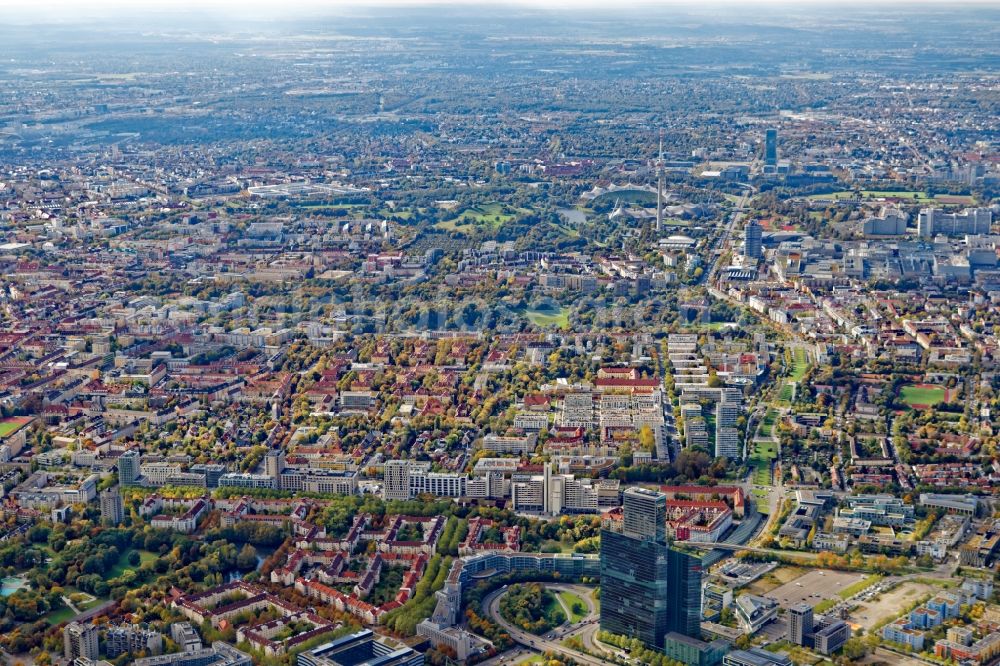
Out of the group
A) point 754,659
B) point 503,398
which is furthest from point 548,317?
point 754,659

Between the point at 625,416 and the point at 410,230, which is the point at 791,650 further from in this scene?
the point at 410,230

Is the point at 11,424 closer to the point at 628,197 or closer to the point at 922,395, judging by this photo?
the point at 922,395

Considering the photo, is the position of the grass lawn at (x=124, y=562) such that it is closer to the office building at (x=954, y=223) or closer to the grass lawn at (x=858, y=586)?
the grass lawn at (x=858, y=586)

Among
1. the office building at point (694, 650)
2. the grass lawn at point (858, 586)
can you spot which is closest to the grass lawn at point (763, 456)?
the grass lawn at point (858, 586)

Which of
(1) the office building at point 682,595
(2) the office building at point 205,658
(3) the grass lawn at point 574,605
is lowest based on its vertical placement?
(3) the grass lawn at point 574,605

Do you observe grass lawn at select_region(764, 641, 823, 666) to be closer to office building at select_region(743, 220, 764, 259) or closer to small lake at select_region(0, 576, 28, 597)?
small lake at select_region(0, 576, 28, 597)

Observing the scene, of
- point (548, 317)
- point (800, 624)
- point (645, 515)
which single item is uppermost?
point (645, 515)
